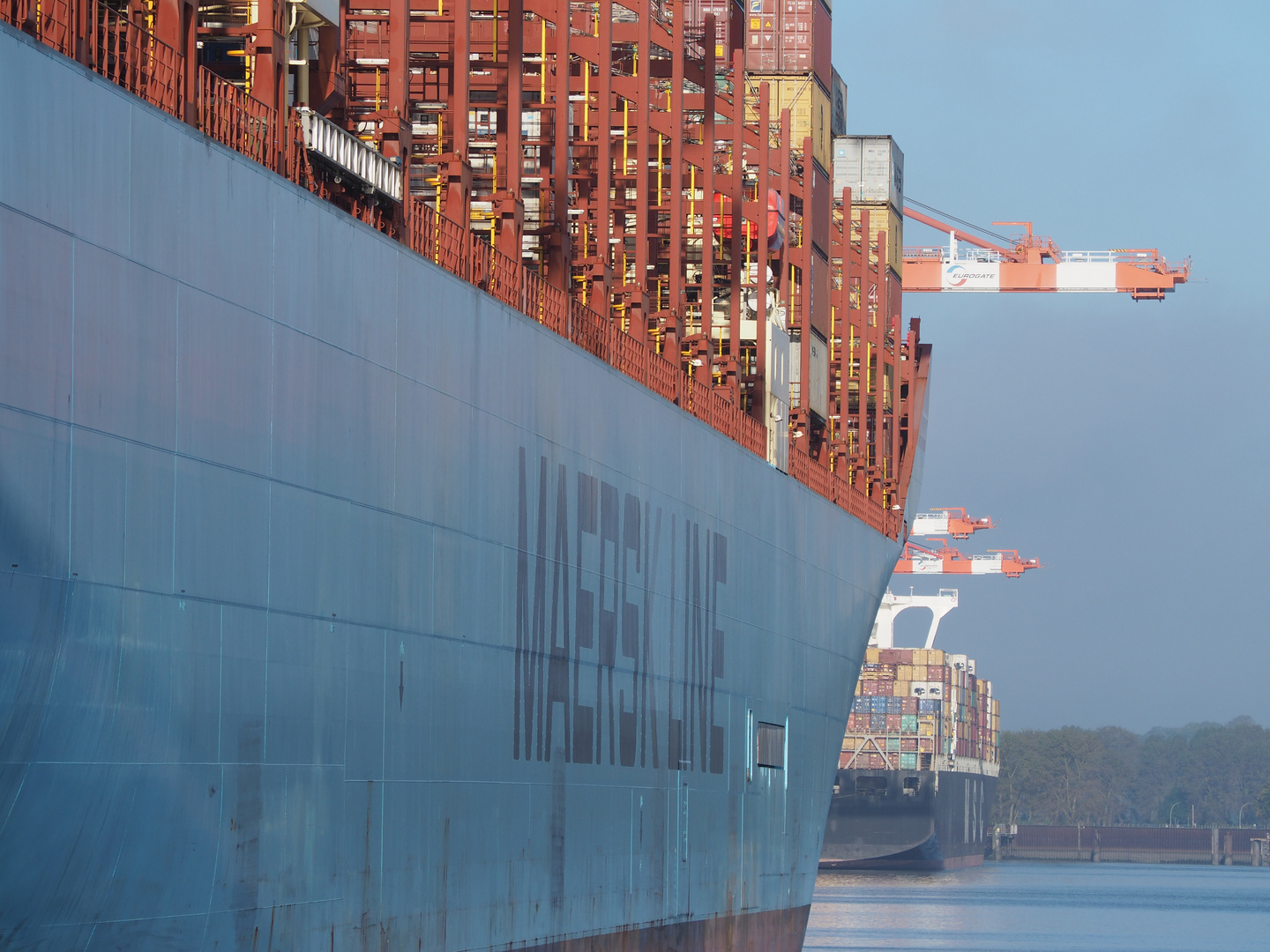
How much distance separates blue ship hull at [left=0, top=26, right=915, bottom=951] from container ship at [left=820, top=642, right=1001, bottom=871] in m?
64.8

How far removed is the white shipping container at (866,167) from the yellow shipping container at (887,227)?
0.85 feet

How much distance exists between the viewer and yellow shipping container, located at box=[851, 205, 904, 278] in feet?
138

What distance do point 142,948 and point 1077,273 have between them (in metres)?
51.9

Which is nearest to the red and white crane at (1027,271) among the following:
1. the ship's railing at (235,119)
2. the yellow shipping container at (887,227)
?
the yellow shipping container at (887,227)

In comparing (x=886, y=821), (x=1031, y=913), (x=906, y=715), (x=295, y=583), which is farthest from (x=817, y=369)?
(x=906, y=715)

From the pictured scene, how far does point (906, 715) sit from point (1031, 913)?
1236 inches

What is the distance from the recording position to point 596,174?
84.5ft

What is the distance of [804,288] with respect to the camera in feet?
109

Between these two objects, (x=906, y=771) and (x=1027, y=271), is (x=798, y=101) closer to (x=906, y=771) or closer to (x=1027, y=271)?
(x=1027, y=271)

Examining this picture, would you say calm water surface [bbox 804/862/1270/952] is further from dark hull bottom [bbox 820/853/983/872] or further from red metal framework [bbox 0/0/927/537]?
red metal framework [bbox 0/0/927/537]

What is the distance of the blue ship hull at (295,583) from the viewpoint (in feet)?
36.5

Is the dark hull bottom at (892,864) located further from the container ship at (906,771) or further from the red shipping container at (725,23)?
the red shipping container at (725,23)

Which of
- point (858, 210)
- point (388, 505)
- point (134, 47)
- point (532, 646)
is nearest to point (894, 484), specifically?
point (858, 210)

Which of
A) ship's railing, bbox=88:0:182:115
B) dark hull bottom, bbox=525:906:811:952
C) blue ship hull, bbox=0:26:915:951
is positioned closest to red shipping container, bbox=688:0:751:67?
blue ship hull, bbox=0:26:915:951
